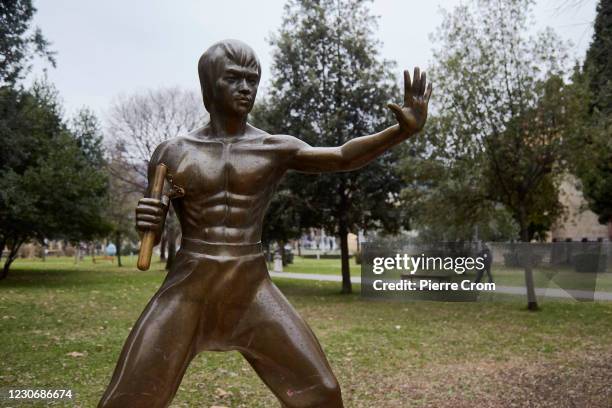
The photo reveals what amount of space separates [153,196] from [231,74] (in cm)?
80

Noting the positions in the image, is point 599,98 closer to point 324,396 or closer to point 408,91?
point 408,91

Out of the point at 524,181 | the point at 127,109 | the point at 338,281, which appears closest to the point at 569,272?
the point at 524,181

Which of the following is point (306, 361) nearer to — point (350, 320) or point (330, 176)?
point (350, 320)

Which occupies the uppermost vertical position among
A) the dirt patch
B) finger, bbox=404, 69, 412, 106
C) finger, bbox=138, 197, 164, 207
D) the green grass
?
finger, bbox=404, 69, 412, 106

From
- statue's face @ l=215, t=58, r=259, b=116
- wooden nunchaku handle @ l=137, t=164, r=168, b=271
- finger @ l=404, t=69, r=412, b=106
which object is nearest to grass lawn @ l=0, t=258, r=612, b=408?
wooden nunchaku handle @ l=137, t=164, r=168, b=271

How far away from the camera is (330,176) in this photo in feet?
49.4

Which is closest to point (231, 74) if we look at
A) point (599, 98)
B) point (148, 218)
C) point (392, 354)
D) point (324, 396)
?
point (148, 218)

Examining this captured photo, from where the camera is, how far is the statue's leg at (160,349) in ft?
9.12

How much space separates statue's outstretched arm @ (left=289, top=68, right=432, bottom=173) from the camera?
9.96ft

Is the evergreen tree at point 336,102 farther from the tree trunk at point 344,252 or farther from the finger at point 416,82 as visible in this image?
the finger at point 416,82

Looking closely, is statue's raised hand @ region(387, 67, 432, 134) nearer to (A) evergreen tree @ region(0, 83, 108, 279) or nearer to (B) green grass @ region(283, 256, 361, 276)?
(A) evergreen tree @ region(0, 83, 108, 279)

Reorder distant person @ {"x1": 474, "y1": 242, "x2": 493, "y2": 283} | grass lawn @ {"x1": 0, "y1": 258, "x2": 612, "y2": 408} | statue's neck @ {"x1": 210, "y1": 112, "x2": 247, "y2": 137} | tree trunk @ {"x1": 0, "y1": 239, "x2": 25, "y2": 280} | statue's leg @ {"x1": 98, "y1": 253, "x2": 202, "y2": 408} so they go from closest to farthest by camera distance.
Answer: statue's leg @ {"x1": 98, "y1": 253, "x2": 202, "y2": 408}
statue's neck @ {"x1": 210, "y1": 112, "x2": 247, "y2": 137}
grass lawn @ {"x1": 0, "y1": 258, "x2": 612, "y2": 408}
distant person @ {"x1": 474, "y1": 242, "x2": 493, "y2": 283}
tree trunk @ {"x1": 0, "y1": 239, "x2": 25, "y2": 280}

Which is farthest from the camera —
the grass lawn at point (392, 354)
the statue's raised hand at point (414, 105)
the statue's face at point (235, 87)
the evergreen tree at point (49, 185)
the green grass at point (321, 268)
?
the green grass at point (321, 268)

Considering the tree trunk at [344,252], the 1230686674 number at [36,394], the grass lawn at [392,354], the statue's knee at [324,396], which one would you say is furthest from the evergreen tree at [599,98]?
the 1230686674 number at [36,394]
